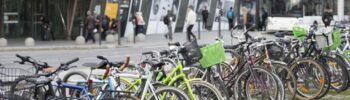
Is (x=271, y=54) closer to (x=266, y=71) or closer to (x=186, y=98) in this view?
(x=266, y=71)

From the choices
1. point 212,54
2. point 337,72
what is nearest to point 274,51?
point 337,72

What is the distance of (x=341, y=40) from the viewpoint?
10.4m

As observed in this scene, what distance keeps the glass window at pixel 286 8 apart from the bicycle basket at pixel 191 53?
89.5ft

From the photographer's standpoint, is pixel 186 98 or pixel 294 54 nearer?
pixel 186 98

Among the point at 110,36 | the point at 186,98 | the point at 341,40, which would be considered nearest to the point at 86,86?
the point at 186,98

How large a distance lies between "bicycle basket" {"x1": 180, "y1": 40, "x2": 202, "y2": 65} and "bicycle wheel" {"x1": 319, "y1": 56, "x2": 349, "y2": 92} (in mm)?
2633

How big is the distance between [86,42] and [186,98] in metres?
22.2

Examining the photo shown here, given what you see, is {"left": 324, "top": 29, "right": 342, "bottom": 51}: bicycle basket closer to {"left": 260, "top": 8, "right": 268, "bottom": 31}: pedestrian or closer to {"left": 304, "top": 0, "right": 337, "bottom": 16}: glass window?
{"left": 304, "top": 0, "right": 337, "bottom": 16}: glass window

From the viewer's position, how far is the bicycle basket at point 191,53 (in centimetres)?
716

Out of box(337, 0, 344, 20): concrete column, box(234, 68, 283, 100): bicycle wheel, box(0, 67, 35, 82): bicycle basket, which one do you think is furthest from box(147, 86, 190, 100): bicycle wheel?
box(337, 0, 344, 20): concrete column

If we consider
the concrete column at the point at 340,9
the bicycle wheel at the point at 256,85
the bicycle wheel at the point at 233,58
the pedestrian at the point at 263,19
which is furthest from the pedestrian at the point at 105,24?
the bicycle wheel at the point at 256,85

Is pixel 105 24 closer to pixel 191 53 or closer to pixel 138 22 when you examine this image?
pixel 138 22

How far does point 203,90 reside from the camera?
22.5 feet

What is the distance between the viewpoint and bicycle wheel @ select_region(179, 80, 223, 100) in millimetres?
6701
